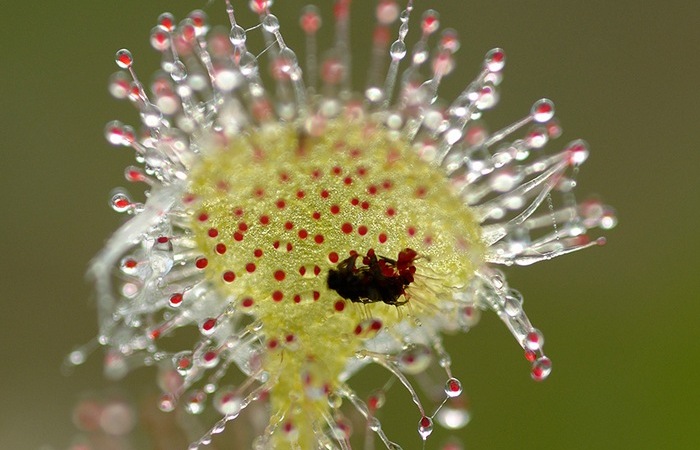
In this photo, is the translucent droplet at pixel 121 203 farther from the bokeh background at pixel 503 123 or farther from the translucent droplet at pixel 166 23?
the bokeh background at pixel 503 123

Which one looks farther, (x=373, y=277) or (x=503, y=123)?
(x=503, y=123)

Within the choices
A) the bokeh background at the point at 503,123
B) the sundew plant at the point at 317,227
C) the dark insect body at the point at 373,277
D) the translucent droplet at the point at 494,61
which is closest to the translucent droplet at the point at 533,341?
the sundew plant at the point at 317,227

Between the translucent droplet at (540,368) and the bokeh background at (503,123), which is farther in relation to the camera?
the bokeh background at (503,123)

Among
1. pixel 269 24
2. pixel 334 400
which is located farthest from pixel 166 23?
pixel 334 400

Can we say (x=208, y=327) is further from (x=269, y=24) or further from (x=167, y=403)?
(x=269, y=24)

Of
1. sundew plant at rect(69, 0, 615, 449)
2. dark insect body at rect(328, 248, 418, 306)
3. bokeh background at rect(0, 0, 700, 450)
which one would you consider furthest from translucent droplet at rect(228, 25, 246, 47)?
bokeh background at rect(0, 0, 700, 450)

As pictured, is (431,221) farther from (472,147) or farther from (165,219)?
(165,219)
